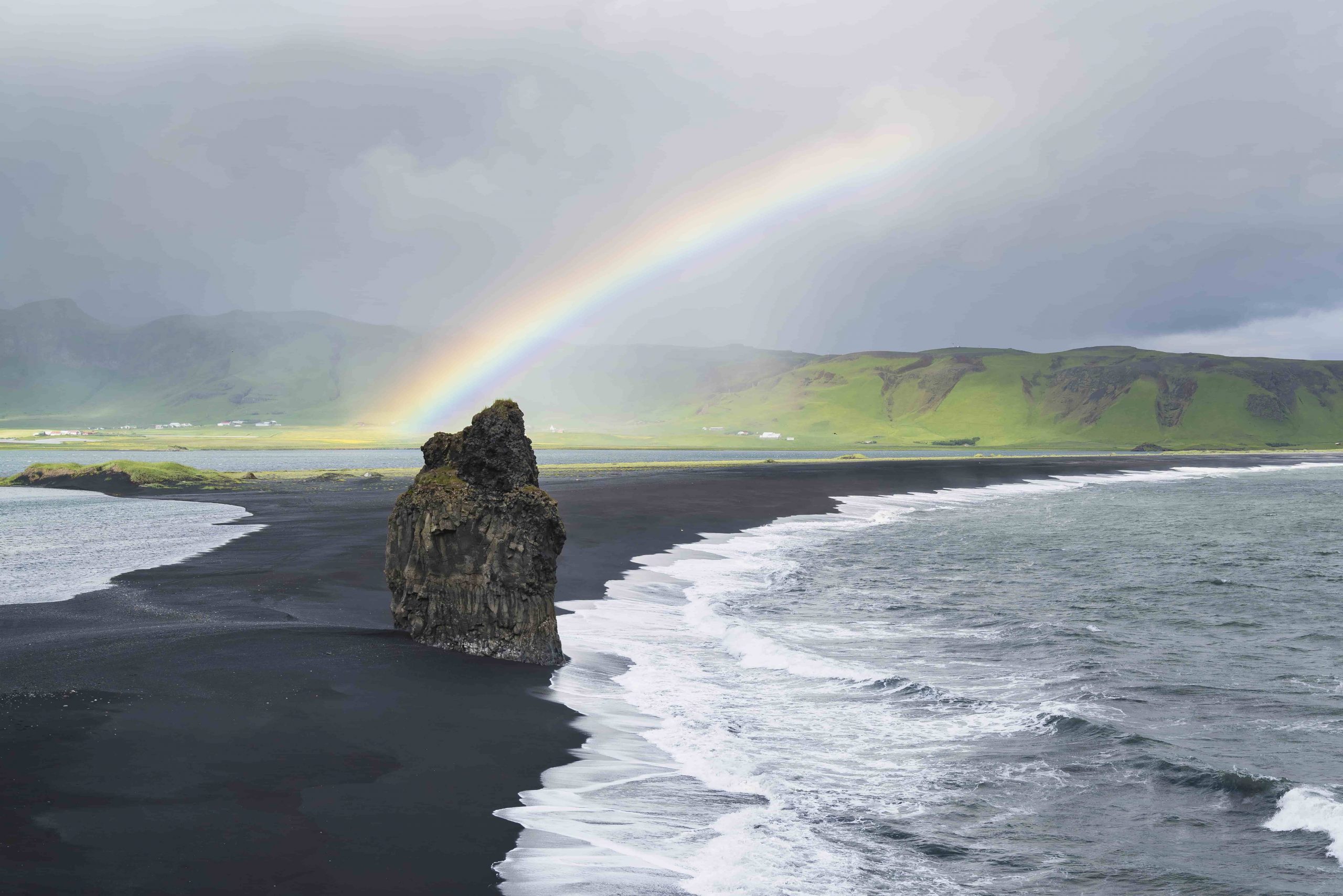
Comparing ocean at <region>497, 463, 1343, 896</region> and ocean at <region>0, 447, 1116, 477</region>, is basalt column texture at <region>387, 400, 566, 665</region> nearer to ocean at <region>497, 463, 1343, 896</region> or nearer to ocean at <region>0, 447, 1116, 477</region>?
ocean at <region>497, 463, 1343, 896</region>

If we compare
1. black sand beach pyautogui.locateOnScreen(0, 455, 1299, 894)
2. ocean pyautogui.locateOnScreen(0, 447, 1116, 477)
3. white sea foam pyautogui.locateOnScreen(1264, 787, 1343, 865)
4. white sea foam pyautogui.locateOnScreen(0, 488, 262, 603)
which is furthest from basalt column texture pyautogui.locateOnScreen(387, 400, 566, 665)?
ocean pyautogui.locateOnScreen(0, 447, 1116, 477)

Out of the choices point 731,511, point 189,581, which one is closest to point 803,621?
point 189,581

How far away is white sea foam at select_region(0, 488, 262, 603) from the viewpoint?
25188 mm

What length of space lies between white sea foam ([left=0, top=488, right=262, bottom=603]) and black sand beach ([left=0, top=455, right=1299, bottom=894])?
3408mm

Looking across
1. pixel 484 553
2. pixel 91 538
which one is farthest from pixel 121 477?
Answer: pixel 484 553

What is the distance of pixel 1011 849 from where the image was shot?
1009 centimetres

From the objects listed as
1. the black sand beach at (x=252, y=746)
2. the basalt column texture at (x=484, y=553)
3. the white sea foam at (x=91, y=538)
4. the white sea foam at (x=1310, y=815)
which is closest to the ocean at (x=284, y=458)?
the white sea foam at (x=91, y=538)

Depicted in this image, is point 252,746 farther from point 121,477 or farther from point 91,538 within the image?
point 121,477

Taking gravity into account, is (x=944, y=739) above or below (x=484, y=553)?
below

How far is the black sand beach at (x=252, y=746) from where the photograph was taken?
8.24m

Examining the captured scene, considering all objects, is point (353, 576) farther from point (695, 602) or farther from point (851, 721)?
point (851, 721)

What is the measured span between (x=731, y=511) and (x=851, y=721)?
41.3 meters

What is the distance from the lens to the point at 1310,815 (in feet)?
35.9

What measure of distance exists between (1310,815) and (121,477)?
82546 millimetres
